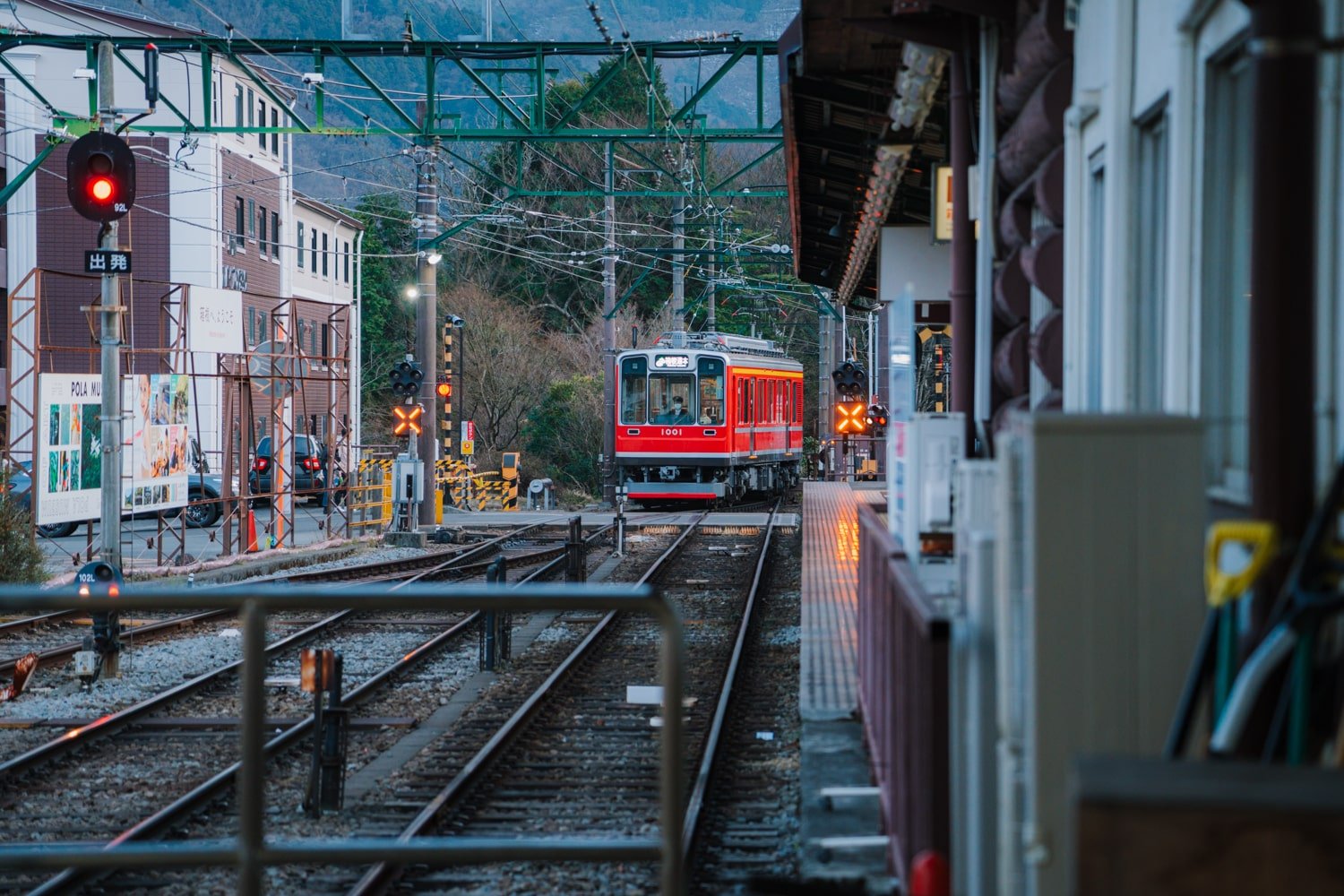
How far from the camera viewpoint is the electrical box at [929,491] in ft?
17.9

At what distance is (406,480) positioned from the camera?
82.7 ft

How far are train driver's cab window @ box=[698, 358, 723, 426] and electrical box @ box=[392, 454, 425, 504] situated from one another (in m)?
7.37

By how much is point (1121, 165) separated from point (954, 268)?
3.32 m

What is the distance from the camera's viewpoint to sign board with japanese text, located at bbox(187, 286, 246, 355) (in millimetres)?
20188

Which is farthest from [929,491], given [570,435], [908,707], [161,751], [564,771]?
[570,435]

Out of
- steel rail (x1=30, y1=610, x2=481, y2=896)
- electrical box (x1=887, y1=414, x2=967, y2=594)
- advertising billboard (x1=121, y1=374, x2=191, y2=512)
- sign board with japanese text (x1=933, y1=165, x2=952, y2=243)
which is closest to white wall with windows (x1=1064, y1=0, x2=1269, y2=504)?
electrical box (x1=887, y1=414, x2=967, y2=594)

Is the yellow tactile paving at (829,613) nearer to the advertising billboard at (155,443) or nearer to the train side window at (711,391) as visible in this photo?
the advertising billboard at (155,443)

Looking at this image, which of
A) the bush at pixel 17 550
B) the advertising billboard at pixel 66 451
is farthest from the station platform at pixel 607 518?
the bush at pixel 17 550

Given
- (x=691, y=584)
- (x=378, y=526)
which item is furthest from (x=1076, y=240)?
(x=378, y=526)

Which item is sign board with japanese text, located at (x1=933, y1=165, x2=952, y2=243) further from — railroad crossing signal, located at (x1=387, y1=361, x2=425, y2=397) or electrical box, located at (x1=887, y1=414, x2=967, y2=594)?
railroad crossing signal, located at (x1=387, y1=361, x2=425, y2=397)

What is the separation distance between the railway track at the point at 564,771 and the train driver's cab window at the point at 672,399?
16517mm

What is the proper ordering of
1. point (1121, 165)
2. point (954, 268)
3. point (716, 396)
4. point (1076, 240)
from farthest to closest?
point (716, 396) < point (954, 268) < point (1076, 240) < point (1121, 165)

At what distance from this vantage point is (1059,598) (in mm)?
3129

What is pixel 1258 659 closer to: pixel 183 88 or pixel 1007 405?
pixel 1007 405
